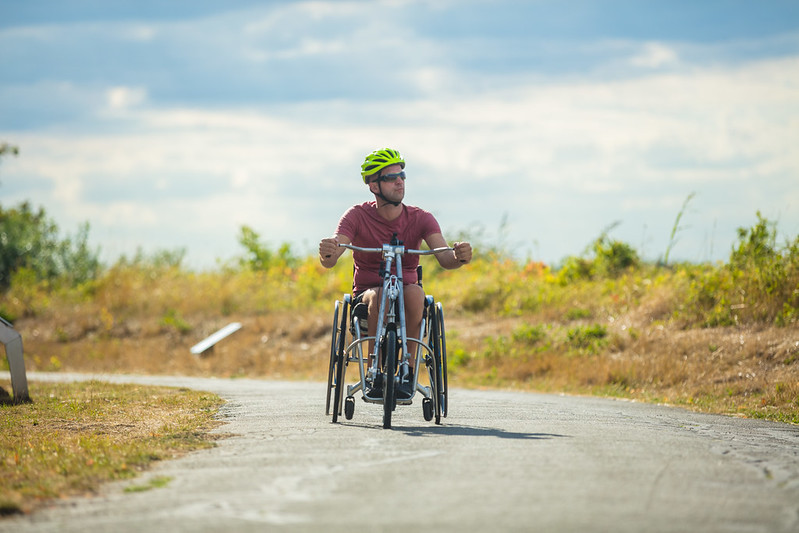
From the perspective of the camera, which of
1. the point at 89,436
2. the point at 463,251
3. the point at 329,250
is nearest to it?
the point at 89,436

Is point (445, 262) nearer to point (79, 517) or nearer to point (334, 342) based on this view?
point (334, 342)

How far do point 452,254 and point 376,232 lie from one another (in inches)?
28.0

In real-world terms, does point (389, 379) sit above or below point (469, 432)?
above

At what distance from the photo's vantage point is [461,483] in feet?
16.6

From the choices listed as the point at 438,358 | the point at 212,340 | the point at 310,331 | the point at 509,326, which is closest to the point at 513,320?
the point at 509,326

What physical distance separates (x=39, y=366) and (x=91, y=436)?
16.7m

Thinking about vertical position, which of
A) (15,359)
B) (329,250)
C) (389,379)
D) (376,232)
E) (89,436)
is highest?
(376,232)

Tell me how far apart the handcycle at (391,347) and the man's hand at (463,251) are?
13 centimetres

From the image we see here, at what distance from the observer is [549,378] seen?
16.0 metres

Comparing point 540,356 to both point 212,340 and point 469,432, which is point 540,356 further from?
point 469,432

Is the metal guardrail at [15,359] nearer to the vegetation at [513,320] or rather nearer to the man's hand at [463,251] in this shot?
the man's hand at [463,251]

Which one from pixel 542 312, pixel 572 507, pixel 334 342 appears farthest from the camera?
pixel 542 312

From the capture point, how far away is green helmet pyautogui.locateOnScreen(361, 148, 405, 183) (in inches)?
335

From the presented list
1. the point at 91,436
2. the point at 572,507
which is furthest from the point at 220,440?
the point at 572,507
